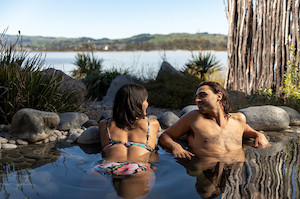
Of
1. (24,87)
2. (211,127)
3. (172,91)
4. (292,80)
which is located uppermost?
(24,87)

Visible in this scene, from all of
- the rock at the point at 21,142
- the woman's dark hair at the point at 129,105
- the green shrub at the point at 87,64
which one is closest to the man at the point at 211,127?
the woman's dark hair at the point at 129,105

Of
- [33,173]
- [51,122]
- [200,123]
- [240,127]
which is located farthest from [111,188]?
[51,122]

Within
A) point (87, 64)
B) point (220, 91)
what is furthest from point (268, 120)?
point (87, 64)

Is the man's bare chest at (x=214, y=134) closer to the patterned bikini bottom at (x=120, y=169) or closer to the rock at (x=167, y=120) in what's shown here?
the patterned bikini bottom at (x=120, y=169)

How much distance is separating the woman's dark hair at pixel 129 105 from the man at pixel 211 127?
0.65 metres

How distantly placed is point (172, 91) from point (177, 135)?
174 inches

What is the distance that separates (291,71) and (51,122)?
5350 millimetres

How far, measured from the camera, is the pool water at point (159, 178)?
2.74m

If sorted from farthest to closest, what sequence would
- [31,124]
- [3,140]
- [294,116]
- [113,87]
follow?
[113,87]
[294,116]
[31,124]
[3,140]

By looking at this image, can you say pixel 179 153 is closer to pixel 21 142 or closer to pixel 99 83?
pixel 21 142

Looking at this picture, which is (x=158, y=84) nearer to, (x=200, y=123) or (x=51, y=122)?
(x=51, y=122)

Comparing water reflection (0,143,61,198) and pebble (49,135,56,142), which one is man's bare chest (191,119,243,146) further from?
pebble (49,135,56,142)

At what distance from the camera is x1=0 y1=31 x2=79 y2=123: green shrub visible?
5000 mm

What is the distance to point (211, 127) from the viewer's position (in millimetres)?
3664
